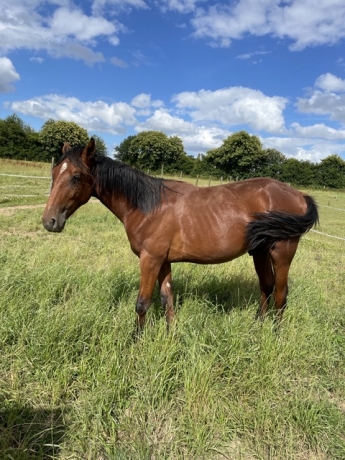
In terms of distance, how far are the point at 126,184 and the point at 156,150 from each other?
4641 centimetres

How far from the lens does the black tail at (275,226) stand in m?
2.89

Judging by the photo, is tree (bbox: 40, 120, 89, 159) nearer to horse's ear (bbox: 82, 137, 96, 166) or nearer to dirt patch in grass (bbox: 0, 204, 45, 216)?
dirt patch in grass (bbox: 0, 204, 45, 216)

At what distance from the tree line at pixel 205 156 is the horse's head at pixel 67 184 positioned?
3448cm

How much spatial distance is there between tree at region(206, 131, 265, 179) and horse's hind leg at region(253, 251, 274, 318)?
3919cm

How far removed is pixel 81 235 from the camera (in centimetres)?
711

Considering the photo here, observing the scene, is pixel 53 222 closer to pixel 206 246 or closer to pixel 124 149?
pixel 206 246

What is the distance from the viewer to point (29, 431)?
6.00 ft

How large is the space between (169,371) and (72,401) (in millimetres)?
723

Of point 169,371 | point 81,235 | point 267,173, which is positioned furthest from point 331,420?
point 267,173

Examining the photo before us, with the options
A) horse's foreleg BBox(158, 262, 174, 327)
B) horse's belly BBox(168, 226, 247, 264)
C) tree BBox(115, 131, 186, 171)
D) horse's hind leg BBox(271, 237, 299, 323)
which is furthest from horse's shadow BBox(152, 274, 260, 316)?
tree BBox(115, 131, 186, 171)

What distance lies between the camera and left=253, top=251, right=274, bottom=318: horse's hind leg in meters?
3.51

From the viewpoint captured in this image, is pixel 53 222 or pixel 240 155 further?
pixel 240 155

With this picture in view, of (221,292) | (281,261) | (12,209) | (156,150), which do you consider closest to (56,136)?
(156,150)

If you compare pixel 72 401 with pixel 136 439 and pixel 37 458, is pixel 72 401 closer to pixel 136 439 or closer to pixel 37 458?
pixel 37 458
